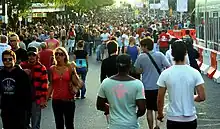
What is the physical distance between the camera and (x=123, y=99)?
252 inches

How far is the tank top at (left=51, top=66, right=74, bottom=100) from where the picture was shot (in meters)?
8.90

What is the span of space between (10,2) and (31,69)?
28.7 m

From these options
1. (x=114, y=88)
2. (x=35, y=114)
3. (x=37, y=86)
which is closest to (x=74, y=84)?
(x=37, y=86)

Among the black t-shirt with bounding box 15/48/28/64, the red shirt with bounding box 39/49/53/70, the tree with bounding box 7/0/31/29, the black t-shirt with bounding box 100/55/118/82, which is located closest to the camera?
the black t-shirt with bounding box 100/55/118/82

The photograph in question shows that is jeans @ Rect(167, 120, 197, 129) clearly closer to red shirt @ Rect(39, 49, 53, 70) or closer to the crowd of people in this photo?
the crowd of people

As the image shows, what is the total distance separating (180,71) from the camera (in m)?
6.61

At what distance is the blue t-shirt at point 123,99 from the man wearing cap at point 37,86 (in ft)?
9.83

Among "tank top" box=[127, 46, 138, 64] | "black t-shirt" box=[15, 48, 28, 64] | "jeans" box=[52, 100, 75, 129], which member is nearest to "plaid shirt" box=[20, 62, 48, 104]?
"black t-shirt" box=[15, 48, 28, 64]

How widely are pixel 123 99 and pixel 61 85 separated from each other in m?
2.70

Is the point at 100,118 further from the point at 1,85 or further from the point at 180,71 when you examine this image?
the point at 180,71

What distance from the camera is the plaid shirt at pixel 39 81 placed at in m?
9.45

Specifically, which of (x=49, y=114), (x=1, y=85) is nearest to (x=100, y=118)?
(x=49, y=114)

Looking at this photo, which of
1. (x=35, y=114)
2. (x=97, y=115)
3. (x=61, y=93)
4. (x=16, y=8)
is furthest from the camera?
(x=16, y=8)

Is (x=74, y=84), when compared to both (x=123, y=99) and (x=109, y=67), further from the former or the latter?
(x=123, y=99)
